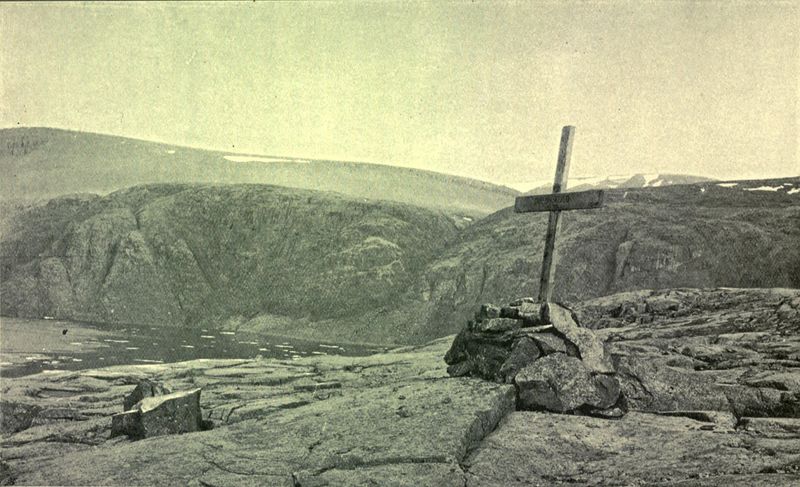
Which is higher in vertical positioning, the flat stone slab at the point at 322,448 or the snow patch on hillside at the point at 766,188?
the snow patch on hillside at the point at 766,188

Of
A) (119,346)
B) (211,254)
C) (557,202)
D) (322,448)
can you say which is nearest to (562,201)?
(557,202)

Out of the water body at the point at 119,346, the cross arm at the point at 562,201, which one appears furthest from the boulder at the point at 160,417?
the water body at the point at 119,346

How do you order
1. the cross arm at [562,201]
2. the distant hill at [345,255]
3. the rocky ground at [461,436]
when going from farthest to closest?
1. the distant hill at [345,255]
2. the cross arm at [562,201]
3. the rocky ground at [461,436]

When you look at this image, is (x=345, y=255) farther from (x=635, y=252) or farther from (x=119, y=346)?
(x=119, y=346)

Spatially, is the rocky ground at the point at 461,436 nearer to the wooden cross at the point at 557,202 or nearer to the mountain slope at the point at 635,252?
the wooden cross at the point at 557,202

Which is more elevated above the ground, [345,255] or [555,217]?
[555,217]

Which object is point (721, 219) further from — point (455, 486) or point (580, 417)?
point (455, 486)

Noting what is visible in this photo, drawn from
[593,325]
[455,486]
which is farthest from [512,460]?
[593,325]
